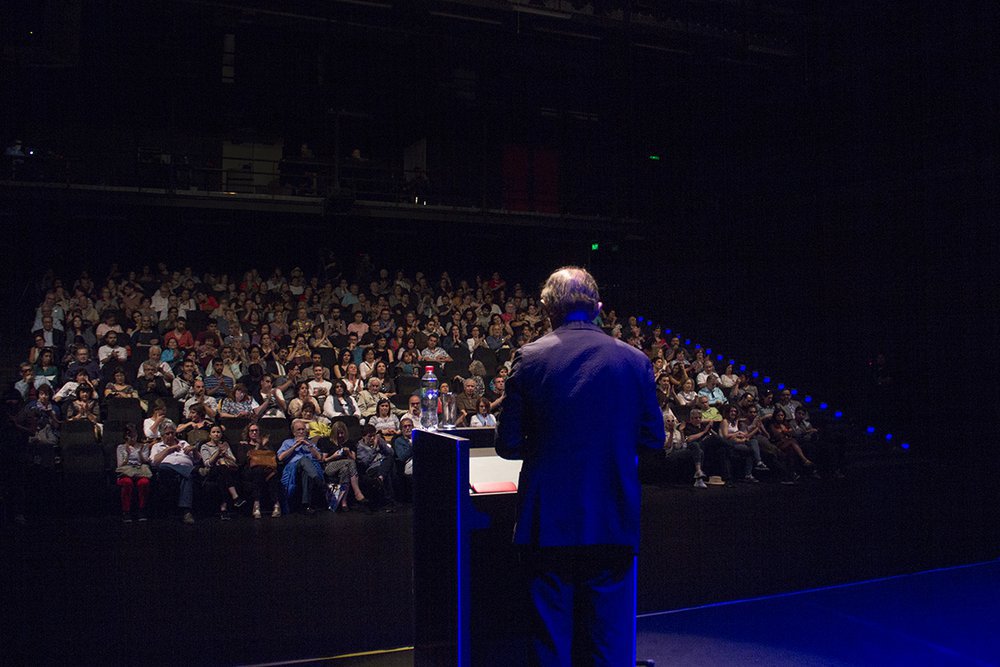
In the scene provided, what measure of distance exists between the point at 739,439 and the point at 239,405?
5.03 metres

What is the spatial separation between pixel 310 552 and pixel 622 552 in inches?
141

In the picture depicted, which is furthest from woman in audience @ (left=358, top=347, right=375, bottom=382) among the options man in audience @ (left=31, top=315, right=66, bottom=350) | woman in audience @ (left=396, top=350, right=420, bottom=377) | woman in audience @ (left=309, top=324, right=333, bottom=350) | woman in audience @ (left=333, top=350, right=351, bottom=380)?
man in audience @ (left=31, top=315, right=66, bottom=350)

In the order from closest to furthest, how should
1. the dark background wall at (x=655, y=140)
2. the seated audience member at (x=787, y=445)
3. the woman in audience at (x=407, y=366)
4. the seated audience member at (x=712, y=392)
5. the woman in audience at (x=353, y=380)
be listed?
the woman in audience at (x=353, y=380) < the seated audience member at (x=787, y=445) < the woman in audience at (x=407, y=366) < the seated audience member at (x=712, y=392) < the dark background wall at (x=655, y=140)

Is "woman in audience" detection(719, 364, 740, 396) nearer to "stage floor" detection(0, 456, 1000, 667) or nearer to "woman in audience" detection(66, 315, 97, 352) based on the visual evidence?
"stage floor" detection(0, 456, 1000, 667)

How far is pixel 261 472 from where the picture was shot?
6.21 metres

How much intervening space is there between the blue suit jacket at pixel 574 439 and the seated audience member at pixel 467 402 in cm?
568

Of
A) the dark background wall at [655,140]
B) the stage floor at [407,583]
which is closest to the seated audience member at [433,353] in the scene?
the stage floor at [407,583]

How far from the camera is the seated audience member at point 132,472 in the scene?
5.95m

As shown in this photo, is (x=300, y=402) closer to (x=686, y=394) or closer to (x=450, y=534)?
(x=686, y=394)

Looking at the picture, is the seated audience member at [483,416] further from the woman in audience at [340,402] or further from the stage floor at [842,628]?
the stage floor at [842,628]

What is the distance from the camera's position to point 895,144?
10688 mm

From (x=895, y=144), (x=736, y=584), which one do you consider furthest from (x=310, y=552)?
(x=895, y=144)

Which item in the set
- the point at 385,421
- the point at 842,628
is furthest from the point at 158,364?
the point at 842,628

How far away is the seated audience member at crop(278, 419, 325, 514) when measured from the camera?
627cm
